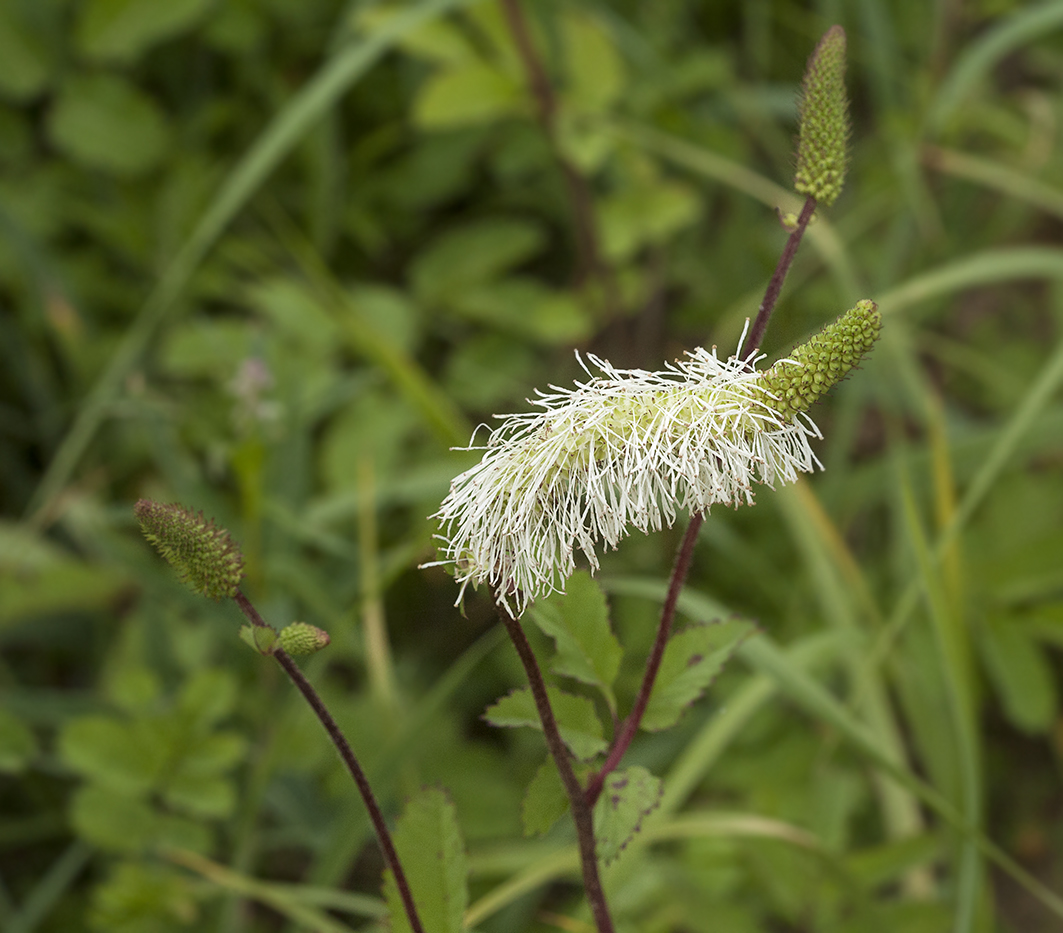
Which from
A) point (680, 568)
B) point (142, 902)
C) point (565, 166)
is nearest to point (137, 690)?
point (142, 902)

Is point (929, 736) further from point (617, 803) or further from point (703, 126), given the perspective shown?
point (703, 126)

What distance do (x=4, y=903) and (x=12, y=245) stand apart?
1.22m

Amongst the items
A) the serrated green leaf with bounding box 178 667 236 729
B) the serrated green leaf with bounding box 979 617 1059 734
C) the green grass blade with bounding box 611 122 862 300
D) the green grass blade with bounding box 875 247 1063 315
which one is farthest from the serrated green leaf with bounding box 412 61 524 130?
the serrated green leaf with bounding box 979 617 1059 734

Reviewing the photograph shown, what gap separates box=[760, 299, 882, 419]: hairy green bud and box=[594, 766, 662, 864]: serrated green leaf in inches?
11.4

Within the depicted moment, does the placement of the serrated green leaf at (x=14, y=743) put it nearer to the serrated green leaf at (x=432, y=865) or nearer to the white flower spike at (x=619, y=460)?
the serrated green leaf at (x=432, y=865)

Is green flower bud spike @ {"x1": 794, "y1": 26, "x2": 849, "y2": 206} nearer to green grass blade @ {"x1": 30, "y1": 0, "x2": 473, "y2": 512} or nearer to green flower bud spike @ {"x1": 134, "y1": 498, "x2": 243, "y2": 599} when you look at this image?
green flower bud spike @ {"x1": 134, "y1": 498, "x2": 243, "y2": 599}

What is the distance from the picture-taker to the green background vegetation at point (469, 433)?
1435 millimetres

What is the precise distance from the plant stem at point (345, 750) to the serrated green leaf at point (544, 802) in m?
0.10

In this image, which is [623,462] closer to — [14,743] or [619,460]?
[619,460]

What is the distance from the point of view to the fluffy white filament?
1.88 ft

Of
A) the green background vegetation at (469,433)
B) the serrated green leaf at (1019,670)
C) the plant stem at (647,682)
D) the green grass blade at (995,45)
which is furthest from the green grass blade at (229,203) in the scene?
the serrated green leaf at (1019,670)

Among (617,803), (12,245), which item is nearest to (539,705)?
(617,803)

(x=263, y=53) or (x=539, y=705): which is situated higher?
(x=263, y=53)

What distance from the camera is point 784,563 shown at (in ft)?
6.95
